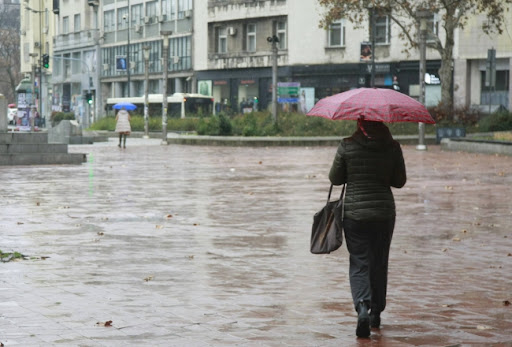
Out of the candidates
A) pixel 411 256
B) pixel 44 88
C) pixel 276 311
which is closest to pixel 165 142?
pixel 411 256

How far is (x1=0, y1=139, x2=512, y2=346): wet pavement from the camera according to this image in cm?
748

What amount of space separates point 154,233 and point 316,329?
6.09 metres

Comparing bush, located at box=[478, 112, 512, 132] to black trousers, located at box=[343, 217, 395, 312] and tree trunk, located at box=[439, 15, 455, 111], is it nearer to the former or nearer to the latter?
tree trunk, located at box=[439, 15, 455, 111]

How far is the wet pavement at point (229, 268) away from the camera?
7.48 m

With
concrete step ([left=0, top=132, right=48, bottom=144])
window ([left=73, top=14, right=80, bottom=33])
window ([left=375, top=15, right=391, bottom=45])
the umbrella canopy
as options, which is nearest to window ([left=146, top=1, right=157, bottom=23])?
window ([left=73, top=14, right=80, bottom=33])

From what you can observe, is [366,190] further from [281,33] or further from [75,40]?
[75,40]

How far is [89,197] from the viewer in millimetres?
18656

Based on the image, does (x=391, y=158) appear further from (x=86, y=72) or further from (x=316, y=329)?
(x=86, y=72)

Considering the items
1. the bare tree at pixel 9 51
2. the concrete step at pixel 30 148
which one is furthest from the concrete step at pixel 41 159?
the bare tree at pixel 9 51

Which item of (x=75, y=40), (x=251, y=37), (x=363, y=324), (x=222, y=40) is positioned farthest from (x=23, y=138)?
(x=75, y=40)

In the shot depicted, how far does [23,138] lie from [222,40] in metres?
45.9

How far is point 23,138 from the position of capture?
30.4 meters

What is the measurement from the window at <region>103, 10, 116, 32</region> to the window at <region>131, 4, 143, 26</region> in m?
3.82

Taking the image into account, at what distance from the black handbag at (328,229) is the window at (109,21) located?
3324 inches
